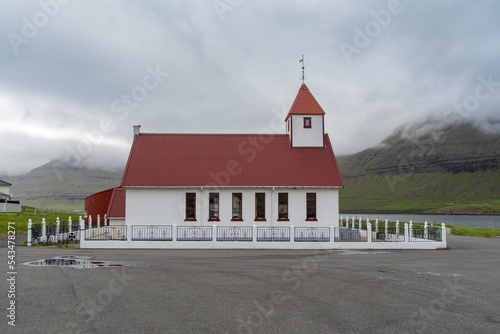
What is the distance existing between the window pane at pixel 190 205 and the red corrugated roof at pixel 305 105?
9.36m

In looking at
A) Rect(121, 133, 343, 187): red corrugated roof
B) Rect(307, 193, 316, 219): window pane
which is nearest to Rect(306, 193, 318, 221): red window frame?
Rect(307, 193, 316, 219): window pane

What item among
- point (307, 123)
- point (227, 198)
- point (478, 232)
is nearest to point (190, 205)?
Answer: point (227, 198)

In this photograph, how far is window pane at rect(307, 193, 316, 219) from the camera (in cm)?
2745

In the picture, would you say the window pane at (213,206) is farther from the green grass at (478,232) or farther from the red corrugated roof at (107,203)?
the green grass at (478,232)

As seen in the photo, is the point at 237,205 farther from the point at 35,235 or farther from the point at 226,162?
the point at 35,235

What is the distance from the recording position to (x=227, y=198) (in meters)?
27.3

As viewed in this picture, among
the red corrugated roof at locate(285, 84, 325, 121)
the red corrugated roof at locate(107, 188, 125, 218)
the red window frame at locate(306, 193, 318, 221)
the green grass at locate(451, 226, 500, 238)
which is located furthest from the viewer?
the green grass at locate(451, 226, 500, 238)

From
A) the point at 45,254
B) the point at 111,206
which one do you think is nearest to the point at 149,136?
the point at 111,206

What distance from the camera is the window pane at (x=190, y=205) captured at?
2713 cm

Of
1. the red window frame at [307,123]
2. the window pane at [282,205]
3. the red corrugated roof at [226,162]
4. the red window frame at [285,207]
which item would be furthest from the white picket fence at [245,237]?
the red window frame at [307,123]

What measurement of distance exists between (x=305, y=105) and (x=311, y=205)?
7625 millimetres

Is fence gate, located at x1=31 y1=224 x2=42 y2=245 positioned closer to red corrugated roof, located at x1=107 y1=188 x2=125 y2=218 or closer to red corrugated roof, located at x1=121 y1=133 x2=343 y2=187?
red corrugated roof, located at x1=121 y1=133 x2=343 y2=187

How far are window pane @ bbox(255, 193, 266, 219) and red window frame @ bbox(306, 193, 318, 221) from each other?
283 centimetres

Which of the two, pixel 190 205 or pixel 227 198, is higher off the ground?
pixel 227 198
